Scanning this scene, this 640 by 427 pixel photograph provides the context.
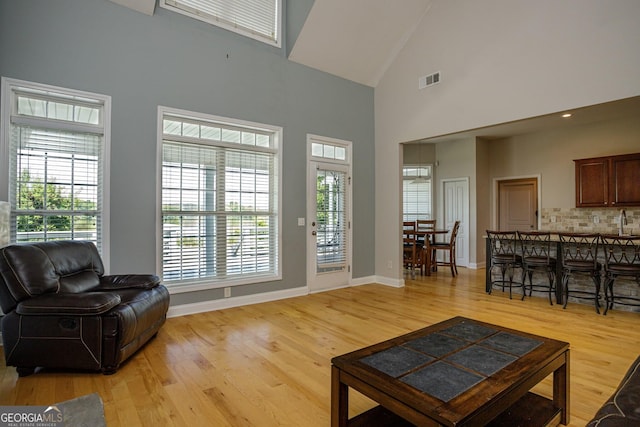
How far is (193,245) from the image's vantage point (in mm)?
4332

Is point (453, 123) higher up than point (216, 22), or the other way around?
point (216, 22)

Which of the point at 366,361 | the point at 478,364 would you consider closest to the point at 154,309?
the point at 366,361

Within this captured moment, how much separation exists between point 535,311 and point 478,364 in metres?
3.40

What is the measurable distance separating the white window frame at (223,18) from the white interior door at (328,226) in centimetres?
192

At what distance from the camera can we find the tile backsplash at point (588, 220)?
6020 millimetres

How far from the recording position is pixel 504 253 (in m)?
5.40

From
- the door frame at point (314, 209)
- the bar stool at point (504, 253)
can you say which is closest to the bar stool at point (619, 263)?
the bar stool at point (504, 253)

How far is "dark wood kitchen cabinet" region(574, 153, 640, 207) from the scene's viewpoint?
5.80 m

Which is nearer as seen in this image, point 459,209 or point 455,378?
point 455,378

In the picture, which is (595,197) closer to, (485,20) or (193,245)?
(485,20)

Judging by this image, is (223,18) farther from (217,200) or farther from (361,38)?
(217,200)

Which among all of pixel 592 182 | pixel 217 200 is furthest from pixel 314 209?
pixel 592 182

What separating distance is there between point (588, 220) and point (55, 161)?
8428 mm

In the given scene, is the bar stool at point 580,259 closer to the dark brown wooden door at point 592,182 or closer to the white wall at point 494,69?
the white wall at point 494,69
